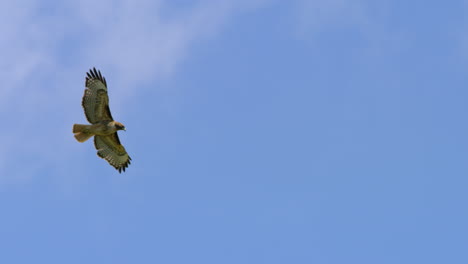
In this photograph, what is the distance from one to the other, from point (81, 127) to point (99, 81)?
5.66 ft

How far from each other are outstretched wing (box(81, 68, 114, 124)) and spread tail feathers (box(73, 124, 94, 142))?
35 centimetres

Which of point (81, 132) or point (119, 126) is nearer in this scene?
point (81, 132)

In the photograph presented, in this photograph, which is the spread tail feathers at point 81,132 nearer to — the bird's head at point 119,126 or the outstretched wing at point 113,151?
the bird's head at point 119,126

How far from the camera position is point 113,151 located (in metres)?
28.8

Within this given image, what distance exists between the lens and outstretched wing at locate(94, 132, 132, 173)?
2797cm

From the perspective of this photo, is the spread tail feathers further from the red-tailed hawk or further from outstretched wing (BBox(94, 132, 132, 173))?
outstretched wing (BBox(94, 132, 132, 173))

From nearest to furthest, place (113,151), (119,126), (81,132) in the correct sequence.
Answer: (81,132) → (119,126) → (113,151)

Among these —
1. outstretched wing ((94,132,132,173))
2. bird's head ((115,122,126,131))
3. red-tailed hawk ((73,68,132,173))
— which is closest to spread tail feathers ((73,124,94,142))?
red-tailed hawk ((73,68,132,173))

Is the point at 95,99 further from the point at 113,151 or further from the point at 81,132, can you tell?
the point at 113,151

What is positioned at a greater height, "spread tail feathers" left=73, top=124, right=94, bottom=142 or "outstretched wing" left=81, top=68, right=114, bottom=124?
"outstretched wing" left=81, top=68, right=114, bottom=124

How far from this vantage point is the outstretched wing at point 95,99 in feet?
86.2

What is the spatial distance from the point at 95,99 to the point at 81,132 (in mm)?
1246

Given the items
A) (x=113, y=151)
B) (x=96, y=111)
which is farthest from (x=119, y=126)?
(x=113, y=151)

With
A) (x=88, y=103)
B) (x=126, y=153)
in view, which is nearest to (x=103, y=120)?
(x=88, y=103)
